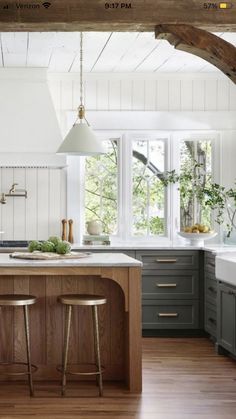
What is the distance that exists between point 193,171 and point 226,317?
2.28 meters

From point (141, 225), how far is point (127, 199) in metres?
0.32

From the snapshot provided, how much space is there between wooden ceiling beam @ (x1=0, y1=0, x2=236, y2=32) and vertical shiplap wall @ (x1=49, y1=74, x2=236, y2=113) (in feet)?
9.28

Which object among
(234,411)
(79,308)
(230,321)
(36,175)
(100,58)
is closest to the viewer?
(234,411)

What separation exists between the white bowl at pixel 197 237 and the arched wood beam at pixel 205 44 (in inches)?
110

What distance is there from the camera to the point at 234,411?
447cm

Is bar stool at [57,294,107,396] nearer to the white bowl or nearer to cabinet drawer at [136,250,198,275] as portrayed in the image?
cabinet drawer at [136,250,198,275]

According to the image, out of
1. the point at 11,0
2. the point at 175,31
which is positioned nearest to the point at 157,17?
the point at 175,31

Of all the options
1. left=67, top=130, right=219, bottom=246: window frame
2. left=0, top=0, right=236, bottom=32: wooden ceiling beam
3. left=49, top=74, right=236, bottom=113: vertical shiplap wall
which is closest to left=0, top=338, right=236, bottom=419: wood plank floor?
left=67, top=130, right=219, bottom=246: window frame

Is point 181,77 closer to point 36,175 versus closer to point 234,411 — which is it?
point 36,175

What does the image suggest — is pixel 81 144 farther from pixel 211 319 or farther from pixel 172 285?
pixel 211 319

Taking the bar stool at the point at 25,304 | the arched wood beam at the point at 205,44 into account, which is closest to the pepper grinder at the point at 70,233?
the bar stool at the point at 25,304

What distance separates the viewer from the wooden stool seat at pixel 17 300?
Result: 188 inches

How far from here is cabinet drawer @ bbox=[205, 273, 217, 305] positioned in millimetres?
6730

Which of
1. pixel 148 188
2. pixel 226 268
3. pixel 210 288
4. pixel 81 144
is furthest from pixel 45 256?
pixel 148 188
